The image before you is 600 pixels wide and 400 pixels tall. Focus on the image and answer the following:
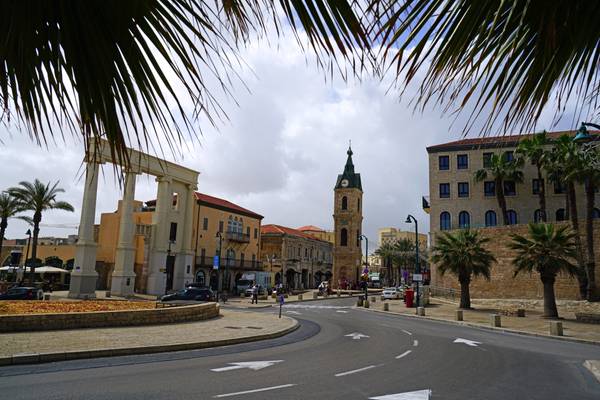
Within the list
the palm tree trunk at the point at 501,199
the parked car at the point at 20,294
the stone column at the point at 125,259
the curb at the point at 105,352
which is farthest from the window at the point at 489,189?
the parked car at the point at 20,294

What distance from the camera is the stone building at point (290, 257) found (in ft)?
258

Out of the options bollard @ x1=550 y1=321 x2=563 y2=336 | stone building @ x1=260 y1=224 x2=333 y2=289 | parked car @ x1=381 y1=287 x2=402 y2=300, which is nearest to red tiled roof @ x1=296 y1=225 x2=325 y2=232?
stone building @ x1=260 y1=224 x2=333 y2=289

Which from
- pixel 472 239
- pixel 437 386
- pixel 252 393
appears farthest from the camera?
pixel 472 239

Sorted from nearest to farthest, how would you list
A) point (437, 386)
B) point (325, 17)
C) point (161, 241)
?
point (325, 17)
point (437, 386)
point (161, 241)

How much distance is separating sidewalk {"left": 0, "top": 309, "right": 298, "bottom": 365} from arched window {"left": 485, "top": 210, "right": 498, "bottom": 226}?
3801cm

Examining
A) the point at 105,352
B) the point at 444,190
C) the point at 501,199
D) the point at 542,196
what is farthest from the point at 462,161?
the point at 105,352

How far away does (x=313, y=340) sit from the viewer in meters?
18.2

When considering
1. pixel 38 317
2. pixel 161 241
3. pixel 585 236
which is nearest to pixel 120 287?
pixel 161 241

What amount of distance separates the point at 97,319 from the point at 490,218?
150ft

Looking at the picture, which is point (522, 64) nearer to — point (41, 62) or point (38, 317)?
point (41, 62)

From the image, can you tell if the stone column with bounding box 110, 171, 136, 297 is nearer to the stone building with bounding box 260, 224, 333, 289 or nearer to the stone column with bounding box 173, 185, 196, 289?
the stone column with bounding box 173, 185, 196, 289

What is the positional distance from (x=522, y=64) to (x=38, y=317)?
18.8 m

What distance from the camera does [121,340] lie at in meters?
15.0

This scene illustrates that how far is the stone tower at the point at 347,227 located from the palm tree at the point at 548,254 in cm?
5032
